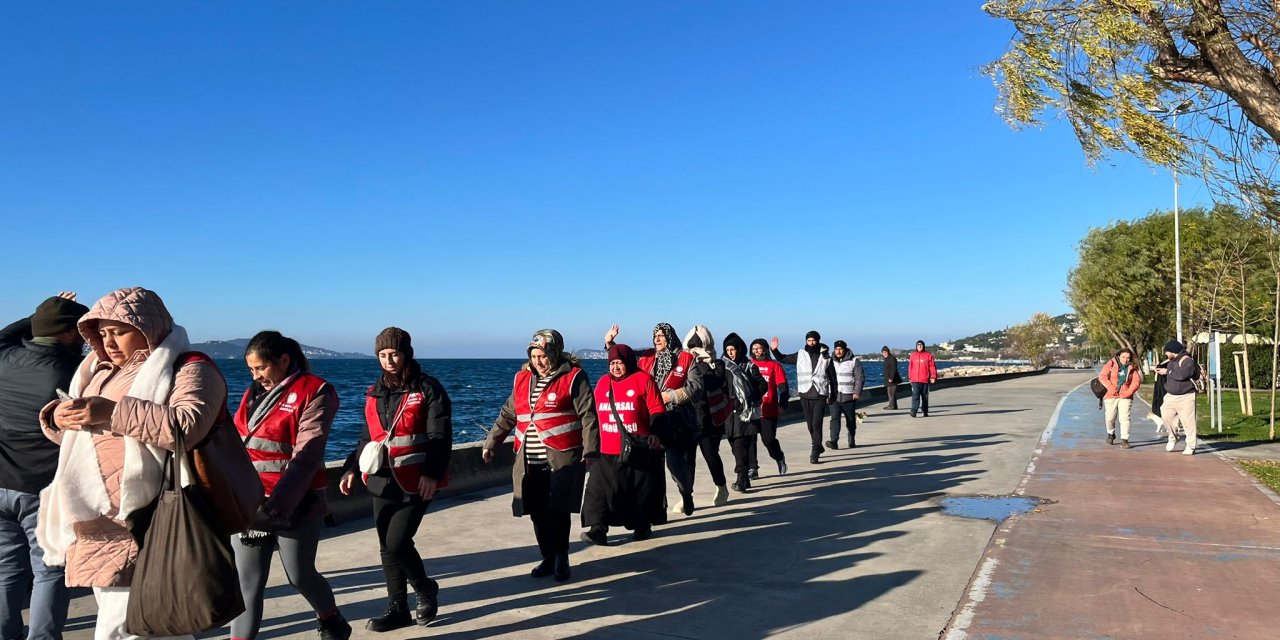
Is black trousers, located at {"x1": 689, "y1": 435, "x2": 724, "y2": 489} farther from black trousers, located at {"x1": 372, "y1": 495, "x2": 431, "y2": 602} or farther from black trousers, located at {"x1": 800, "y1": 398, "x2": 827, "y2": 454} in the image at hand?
black trousers, located at {"x1": 372, "y1": 495, "x2": 431, "y2": 602}

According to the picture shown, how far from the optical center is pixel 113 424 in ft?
9.91

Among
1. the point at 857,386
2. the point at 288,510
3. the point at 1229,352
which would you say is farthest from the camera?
the point at 1229,352

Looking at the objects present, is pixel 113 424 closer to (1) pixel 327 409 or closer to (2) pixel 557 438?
(1) pixel 327 409

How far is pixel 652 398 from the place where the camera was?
749 centimetres

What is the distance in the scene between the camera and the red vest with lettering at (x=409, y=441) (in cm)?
512

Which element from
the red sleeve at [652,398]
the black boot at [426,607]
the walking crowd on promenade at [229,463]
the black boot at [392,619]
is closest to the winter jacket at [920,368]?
the walking crowd on promenade at [229,463]

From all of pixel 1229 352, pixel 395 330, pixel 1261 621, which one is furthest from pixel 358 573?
pixel 1229 352

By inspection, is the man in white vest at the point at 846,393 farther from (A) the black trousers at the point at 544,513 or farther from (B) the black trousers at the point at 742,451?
(A) the black trousers at the point at 544,513

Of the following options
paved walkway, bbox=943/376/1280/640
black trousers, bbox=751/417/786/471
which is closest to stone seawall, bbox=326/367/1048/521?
black trousers, bbox=751/417/786/471

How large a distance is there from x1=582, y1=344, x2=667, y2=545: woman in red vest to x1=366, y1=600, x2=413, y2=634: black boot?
2210mm

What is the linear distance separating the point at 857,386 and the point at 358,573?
10.9m

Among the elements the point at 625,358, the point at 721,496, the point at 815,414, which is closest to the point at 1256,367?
the point at 815,414

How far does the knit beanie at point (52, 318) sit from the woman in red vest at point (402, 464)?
1.50 metres

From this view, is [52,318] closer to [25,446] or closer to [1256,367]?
[25,446]
